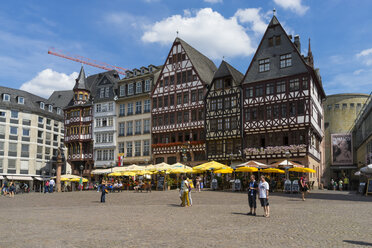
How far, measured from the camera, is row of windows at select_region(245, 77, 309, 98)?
133 ft

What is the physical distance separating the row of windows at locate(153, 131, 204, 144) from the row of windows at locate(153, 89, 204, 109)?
3.91 meters

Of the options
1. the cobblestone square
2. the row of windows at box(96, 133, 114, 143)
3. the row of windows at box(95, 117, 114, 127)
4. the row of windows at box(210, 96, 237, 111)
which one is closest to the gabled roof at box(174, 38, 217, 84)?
the row of windows at box(210, 96, 237, 111)

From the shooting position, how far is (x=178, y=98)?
5053 centimetres

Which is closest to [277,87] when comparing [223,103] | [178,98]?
[223,103]

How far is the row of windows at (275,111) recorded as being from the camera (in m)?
40.4

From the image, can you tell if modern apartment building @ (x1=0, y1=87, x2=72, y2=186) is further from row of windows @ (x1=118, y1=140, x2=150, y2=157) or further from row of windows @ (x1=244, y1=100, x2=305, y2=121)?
row of windows @ (x1=244, y1=100, x2=305, y2=121)

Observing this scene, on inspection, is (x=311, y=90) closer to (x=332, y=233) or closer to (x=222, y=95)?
(x=222, y=95)

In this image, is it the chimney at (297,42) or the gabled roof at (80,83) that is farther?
the gabled roof at (80,83)

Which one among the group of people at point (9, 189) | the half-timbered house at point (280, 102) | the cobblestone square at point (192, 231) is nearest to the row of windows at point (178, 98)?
the half-timbered house at point (280, 102)

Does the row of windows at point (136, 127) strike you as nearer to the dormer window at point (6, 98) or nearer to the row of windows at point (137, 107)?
the row of windows at point (137, 107)

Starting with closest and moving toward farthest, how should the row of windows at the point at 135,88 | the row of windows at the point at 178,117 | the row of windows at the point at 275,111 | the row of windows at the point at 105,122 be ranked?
the row of windows at the point at 275,111 → the row of windows at the point at 178,117 → the row of windows at the point at 135,88 → the row of windows at the point at 105,122

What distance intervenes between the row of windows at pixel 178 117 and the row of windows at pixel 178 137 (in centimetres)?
153

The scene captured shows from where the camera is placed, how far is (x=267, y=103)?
42594 mm

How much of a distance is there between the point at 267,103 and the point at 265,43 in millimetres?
6940
